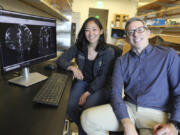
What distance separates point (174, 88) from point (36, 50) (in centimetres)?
108

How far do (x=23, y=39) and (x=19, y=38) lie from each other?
0.04 metres

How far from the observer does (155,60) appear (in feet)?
3.25

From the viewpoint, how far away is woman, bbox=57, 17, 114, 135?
3.99 ft

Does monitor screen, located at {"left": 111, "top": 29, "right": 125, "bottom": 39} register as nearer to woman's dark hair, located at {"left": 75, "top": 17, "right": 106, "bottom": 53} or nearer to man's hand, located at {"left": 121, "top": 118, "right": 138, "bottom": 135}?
woman's dark hair, located at {"left": 75, "top": 17, "right": 106, "bottom": 53}

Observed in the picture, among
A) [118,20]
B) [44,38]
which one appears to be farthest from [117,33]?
[44,38]

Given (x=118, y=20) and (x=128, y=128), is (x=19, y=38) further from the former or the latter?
(x=118, y=20)

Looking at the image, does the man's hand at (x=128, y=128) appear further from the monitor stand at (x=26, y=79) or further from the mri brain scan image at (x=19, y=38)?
the mri brain scan image at (x=19, y=38)

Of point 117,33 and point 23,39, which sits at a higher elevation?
point 117,33

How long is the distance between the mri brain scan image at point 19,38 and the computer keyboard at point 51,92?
27 cm

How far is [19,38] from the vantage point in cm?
82

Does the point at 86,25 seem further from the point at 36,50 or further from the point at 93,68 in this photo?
the point at 36,50

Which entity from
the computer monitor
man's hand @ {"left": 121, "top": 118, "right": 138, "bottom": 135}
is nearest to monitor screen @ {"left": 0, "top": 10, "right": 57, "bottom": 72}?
the computer monitor

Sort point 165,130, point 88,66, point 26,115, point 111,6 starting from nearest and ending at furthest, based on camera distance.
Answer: point 26,115 → point 165,130 → point 88,66 → point 111,6

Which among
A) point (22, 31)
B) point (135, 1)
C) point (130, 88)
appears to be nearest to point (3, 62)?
point (22, 31)
